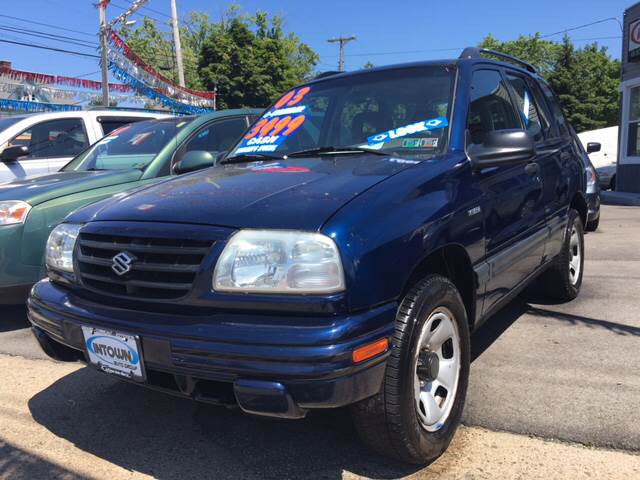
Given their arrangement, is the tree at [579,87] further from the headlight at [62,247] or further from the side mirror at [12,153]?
the headlight at [62,247]

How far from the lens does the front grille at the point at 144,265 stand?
2.11 meters

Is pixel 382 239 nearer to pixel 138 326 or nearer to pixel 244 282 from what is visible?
pixel 244 282

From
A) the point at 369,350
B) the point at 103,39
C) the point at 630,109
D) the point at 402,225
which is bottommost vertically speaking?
the point at 369,350

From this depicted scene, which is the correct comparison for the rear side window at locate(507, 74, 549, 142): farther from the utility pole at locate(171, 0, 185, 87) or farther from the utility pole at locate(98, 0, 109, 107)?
the utility pole at locate(171, 0, 185, 87)

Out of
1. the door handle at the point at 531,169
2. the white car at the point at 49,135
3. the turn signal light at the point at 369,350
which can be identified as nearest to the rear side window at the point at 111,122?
the white car at the point at 49,135

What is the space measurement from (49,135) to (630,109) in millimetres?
14824

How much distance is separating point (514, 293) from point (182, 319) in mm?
2155

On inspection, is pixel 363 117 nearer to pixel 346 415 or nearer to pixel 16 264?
pixel 346 415

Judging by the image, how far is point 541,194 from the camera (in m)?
3.64

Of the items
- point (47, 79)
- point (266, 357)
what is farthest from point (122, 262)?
point (47, 79)

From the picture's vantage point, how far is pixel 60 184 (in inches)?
178

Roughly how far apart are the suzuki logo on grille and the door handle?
2.37 metres

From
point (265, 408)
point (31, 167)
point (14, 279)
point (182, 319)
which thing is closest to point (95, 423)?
point (182, 319)

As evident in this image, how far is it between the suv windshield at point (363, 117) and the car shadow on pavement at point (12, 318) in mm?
2548
